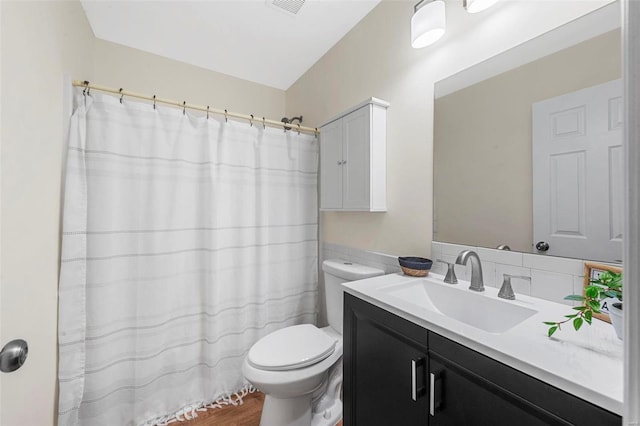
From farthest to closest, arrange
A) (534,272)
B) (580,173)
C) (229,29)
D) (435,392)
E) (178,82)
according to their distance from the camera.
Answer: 1. (178,82)
2. (229,29)
3. (534,272)
4. (580,173)
5. (435,392)

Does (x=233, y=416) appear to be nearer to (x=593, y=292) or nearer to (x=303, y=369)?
(x=303, y=369)

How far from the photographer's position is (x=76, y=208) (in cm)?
131

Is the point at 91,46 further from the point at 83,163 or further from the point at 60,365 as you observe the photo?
the point at 60,365

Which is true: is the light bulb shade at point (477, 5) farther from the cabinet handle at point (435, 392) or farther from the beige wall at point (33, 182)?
the beige wall at point (33, 182)

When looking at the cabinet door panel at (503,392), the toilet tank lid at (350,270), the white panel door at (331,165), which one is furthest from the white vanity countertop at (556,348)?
the white panel door at (331,165)

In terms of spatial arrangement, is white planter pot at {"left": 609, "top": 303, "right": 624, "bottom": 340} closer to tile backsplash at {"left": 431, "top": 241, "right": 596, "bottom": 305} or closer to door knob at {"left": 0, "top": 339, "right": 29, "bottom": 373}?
tile backsplash at {"left": 431, "top": 241, "right": 596, "bottom": 305}

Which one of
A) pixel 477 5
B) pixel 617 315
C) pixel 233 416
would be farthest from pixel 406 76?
pixel 233 416

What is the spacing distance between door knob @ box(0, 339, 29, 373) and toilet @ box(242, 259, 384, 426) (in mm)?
855

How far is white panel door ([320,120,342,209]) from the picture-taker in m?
1.75

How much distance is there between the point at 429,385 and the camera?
2.62 ft

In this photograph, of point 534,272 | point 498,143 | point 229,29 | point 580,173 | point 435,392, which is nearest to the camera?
point 435,392

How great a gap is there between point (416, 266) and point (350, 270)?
0.42 m

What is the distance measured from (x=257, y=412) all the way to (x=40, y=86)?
1.93m

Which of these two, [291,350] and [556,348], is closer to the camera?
[556,348]
